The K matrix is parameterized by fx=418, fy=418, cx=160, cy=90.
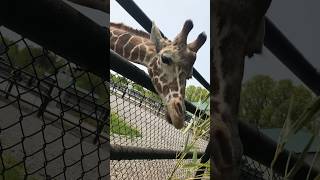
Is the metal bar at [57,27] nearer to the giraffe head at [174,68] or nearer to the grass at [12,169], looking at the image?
the grass at [12,169]

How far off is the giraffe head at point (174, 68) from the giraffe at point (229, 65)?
340 mm

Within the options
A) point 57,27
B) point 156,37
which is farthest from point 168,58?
point 57,27

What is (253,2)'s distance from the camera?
76 cm

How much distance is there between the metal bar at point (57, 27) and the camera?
15.8 inches

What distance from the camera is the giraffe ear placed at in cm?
121

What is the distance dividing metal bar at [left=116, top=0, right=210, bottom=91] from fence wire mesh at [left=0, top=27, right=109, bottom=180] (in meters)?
0.26

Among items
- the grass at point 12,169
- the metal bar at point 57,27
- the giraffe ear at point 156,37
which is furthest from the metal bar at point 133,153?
the metal bar at point 57,27

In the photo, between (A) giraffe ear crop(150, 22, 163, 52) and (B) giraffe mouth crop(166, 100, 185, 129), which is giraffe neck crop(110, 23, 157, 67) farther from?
(B) giraffe mouth crop(166, 100, 185, 129)

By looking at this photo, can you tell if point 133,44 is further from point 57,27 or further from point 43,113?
point 57,27

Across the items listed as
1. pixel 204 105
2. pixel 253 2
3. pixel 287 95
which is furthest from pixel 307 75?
pixel 204 105

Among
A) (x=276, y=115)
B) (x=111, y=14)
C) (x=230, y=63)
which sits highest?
(x=111, y=14)

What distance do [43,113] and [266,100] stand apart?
17.0 inches

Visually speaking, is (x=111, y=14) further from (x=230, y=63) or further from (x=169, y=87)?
(x=230, y=63)

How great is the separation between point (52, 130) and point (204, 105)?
1.55 ft
